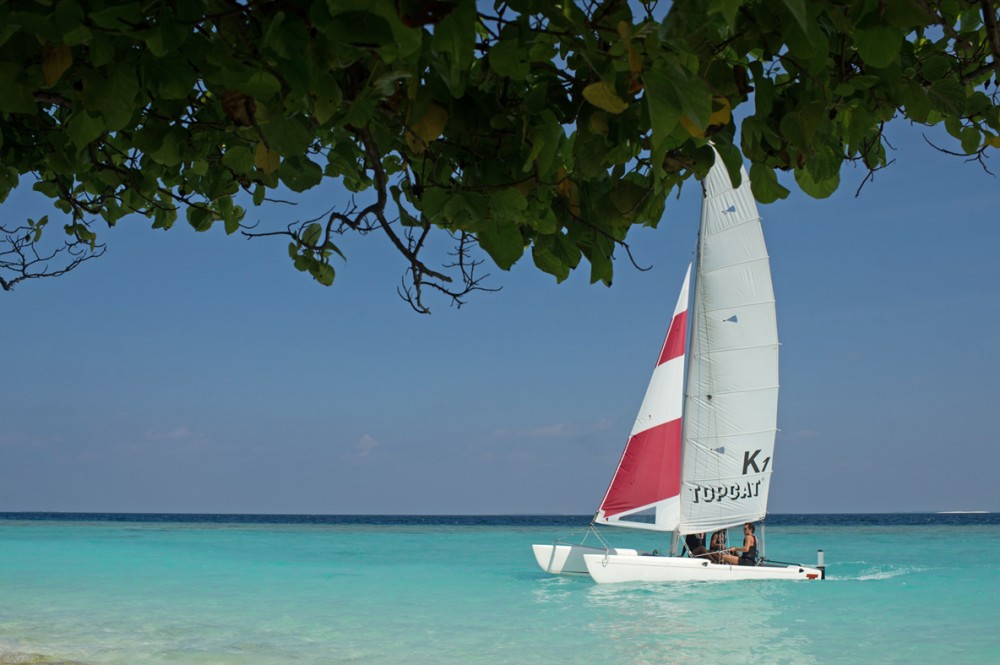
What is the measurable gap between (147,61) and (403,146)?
80 cm

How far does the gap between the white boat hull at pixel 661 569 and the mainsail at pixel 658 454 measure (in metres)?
0.76

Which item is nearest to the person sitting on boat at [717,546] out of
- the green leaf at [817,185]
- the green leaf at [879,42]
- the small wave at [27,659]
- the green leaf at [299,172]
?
the small wave at [27,659]

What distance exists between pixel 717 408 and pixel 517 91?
16675mm

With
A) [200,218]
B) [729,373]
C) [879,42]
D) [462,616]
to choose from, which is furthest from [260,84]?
[729,373]

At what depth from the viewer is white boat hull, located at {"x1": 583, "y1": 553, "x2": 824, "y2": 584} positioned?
1762 cm

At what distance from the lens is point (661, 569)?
1769 cm

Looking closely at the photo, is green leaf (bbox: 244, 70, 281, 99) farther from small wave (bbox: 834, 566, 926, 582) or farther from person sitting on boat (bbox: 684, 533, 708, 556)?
small wave (bbox: 834, 566, 926, 582)

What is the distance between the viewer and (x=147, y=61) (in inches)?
68.4

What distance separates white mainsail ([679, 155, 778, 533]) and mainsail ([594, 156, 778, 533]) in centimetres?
2

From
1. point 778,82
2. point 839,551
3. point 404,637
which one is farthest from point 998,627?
point 839,551

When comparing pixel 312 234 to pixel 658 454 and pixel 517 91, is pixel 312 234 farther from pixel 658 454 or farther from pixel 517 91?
pixel 658 454

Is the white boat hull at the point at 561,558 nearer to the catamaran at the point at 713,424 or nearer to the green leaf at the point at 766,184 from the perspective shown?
the catamaran at the point at 713,424

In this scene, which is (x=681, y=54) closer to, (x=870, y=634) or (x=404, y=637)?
(x=404, y=637)

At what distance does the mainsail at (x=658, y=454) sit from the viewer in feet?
60.9
